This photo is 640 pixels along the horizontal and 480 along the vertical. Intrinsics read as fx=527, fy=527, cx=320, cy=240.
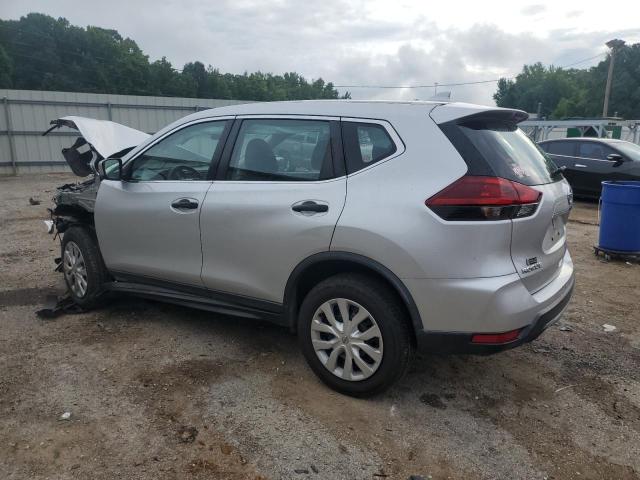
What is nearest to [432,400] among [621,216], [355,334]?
[355,334]

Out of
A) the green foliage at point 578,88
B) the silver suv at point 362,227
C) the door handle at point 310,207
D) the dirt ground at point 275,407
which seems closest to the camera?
the dirt ground at point 275,407

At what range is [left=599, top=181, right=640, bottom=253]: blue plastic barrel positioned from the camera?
6.34 m

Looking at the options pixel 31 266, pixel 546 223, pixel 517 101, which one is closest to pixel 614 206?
pixel 546 223

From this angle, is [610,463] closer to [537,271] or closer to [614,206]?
[537,271]

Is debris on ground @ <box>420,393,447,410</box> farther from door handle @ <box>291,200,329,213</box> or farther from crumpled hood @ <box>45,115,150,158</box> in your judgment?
crumpled hood @ <box>45,115,150,158</box>

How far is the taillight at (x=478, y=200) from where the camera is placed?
269 cm

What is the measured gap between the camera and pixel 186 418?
300 centimetres

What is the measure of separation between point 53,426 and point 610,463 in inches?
116

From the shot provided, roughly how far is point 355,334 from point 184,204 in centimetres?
157

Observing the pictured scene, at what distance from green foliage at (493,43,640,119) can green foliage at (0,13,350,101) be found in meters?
44.6

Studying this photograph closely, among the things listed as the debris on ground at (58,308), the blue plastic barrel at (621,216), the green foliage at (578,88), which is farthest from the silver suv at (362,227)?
the green foliage at (578,88)

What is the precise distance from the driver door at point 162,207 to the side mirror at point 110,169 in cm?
5

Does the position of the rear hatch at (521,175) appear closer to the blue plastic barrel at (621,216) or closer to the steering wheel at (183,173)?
the steering wheel at (183,173)

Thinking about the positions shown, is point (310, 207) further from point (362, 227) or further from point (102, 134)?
point (102, 134)
